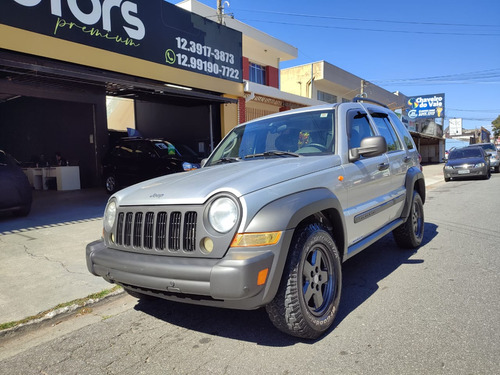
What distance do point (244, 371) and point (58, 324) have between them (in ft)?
6.64

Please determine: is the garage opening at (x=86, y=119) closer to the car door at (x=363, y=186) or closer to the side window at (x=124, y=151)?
the side window at (x=124, y=151)

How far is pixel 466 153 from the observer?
1631 centimetres

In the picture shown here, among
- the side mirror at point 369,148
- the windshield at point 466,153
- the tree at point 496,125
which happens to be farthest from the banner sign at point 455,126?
the side mirror at point 369,148

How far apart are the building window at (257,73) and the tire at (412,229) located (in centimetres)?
1622

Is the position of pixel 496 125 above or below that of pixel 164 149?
above

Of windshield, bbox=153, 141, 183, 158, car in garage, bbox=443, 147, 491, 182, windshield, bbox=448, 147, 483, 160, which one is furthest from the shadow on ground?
windshield, bbox=448, 147, 483, 160

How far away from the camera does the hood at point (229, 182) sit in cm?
252

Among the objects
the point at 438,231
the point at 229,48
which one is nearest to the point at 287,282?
the point at 438,231

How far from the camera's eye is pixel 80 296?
376 centimetres

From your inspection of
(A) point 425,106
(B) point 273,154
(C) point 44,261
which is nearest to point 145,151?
(C) point 44,261

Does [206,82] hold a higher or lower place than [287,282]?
higher

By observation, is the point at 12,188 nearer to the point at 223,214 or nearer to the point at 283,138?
the point at 283,138

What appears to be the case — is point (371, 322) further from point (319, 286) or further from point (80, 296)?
point (80, 296)

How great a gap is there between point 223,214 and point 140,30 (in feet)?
28.5
